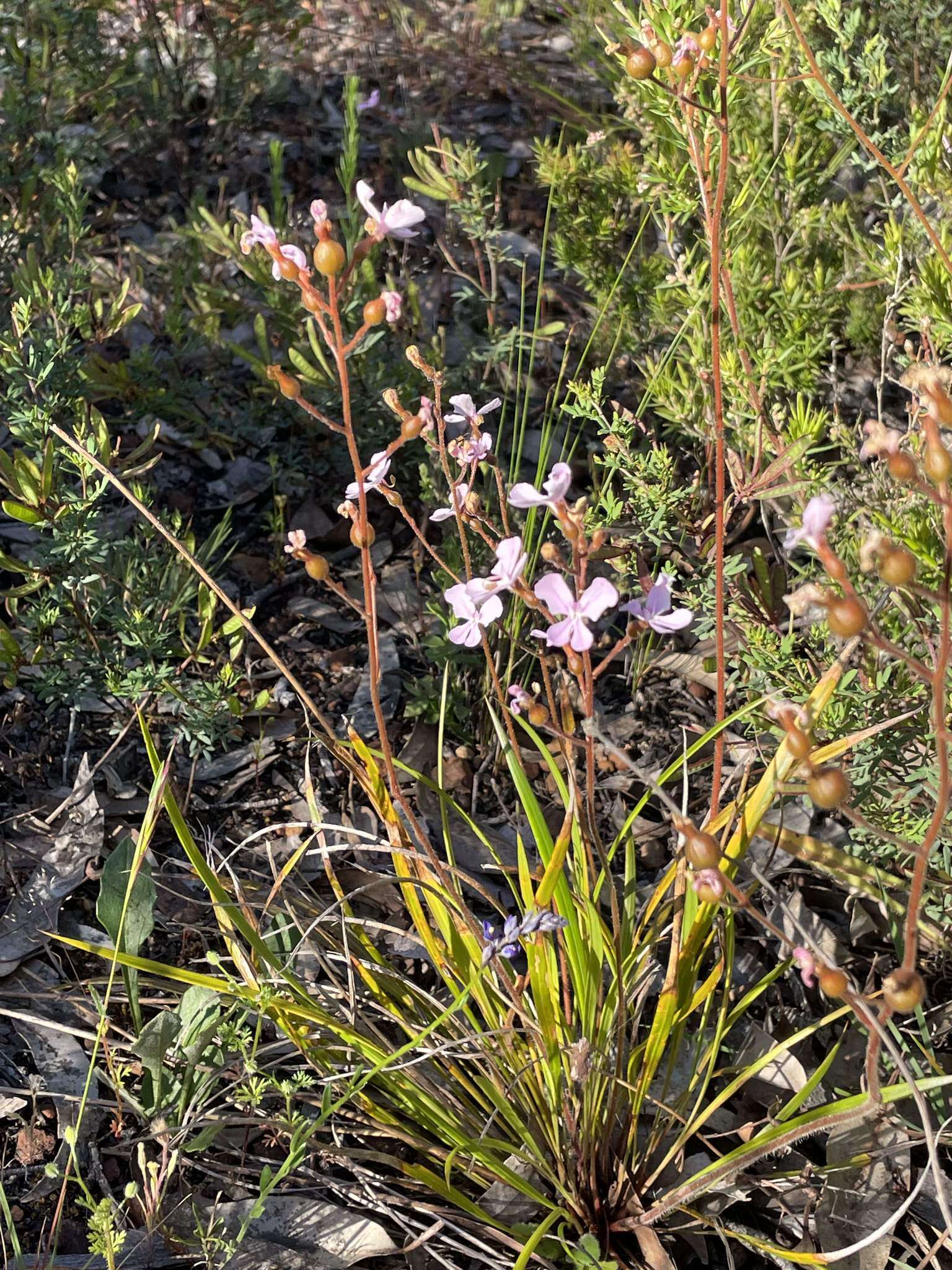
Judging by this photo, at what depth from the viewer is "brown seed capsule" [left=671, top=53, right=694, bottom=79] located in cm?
122

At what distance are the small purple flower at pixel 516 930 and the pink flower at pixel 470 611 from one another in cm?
30

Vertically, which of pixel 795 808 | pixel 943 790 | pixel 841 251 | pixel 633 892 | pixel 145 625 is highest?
pixel 943 790

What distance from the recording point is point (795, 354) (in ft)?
6.64

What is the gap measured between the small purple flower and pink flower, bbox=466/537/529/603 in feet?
1.16

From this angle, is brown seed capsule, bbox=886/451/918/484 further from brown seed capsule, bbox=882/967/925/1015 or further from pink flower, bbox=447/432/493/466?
pink flower, bbox=447/432/493/466

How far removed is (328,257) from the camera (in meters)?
1.08

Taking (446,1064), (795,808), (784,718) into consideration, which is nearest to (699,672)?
(795,808)

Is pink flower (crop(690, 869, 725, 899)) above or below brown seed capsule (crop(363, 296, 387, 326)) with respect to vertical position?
below

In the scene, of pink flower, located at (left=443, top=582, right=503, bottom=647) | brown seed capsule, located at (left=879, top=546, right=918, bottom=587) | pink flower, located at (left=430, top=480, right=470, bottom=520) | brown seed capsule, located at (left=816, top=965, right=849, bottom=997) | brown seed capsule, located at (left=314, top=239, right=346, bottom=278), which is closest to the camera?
brown seed capsule, located at (left=879, top=546, right=918, bottom=587)

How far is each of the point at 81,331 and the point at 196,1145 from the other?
1491mm

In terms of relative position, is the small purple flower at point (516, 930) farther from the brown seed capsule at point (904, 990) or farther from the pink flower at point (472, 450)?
the pink flower at point (472, 450)

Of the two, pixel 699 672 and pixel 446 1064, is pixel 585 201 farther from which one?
pixel 446 1064

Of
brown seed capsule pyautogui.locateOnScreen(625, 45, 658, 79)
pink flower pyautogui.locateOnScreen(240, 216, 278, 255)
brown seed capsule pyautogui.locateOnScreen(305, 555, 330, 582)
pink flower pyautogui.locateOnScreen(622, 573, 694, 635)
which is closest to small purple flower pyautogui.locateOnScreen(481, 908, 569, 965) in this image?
pink flower pyautogui.locateOnScreen(622, 573, 694, 635)

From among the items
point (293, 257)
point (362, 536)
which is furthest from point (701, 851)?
point (293, 257)
